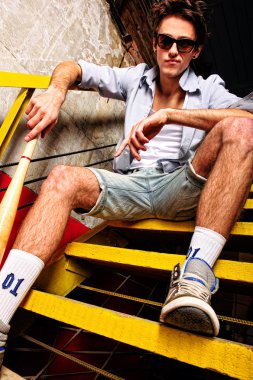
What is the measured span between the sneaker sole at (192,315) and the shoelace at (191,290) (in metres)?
0.03

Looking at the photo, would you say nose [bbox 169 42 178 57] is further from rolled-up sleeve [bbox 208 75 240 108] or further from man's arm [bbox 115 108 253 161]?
man's arm [bbox 115 108 253 161]

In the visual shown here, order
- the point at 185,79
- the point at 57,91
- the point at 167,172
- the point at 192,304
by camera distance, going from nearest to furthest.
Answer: the point at 192,304 < the point at 57,91 < the point at 167,172 < the point at 185,79

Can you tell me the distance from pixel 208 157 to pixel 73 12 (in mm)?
1822

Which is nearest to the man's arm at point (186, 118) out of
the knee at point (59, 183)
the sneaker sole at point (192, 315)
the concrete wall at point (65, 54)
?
the knee at point (59, 183)

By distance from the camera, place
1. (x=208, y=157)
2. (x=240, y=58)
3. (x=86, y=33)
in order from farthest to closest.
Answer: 1. (x=240, y=58)
2. (x=86, y=33)
3. (x=208, y=157)

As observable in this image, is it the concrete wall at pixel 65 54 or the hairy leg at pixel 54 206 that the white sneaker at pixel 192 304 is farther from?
the concrete wall at pixel 65 54

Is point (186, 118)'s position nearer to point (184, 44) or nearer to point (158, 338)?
point (184, 44)

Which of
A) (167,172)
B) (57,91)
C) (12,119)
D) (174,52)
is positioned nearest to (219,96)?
(174,52)

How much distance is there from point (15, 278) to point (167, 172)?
3.21ft

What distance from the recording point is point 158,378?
2508 millimetres

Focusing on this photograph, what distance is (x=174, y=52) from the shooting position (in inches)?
67.9

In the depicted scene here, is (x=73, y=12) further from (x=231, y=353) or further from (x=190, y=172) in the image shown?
(x=231, y=353)

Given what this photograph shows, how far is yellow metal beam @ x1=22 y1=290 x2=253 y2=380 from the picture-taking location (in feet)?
2.16

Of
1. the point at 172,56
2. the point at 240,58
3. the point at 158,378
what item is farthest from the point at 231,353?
the point at 240,58
